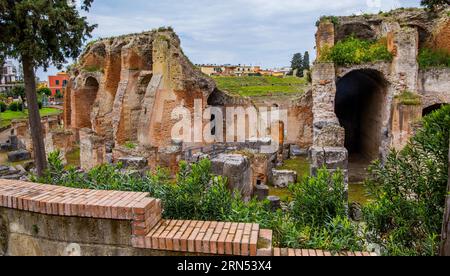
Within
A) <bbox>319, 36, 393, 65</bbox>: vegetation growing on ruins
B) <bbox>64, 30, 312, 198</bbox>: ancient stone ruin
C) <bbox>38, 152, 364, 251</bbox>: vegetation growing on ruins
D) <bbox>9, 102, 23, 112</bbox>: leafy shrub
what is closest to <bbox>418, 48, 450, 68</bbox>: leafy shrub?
<bbox>319, 36, 393, 65</bbox>: vegetation growing on ruins

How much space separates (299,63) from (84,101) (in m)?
48.8

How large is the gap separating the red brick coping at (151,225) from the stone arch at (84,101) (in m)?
23.0

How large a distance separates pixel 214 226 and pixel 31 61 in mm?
7812

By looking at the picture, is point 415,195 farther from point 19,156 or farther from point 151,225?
point 19,156

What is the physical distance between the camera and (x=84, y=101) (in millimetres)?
25828

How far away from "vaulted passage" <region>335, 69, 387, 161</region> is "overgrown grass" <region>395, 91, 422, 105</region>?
123cm

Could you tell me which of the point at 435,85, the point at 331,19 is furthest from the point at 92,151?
the point at 435,85

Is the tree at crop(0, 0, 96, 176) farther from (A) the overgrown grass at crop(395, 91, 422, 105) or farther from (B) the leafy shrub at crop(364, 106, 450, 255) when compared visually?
(A) the overgrown grass at crop(395, 91, 422, 105)

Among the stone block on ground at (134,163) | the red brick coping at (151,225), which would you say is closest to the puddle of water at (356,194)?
the stone block on ground at (134,163)

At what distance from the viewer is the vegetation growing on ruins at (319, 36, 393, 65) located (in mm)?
15383

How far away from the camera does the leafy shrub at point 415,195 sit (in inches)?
169
